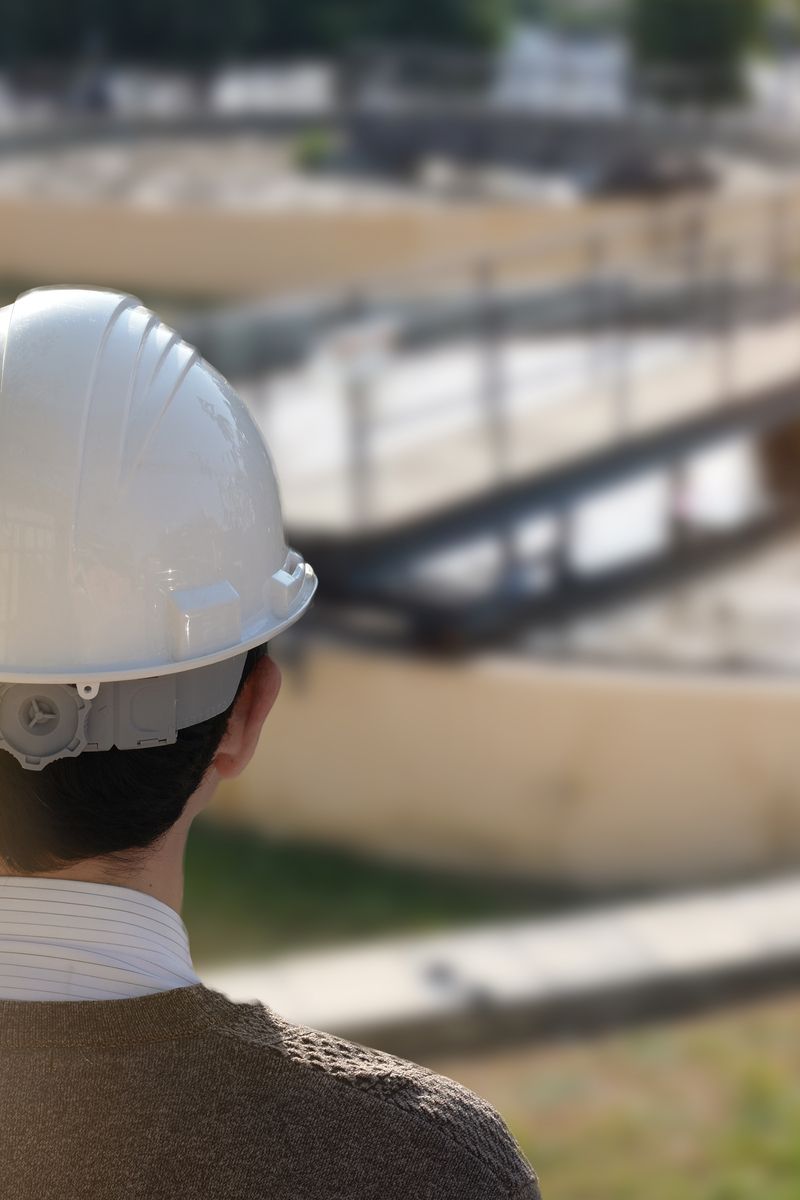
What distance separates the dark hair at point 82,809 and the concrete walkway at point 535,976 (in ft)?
8.82

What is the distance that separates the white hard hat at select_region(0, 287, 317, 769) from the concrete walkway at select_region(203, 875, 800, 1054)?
2557 mm

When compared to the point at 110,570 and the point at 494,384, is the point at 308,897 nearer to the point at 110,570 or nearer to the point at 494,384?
the point at 494,384

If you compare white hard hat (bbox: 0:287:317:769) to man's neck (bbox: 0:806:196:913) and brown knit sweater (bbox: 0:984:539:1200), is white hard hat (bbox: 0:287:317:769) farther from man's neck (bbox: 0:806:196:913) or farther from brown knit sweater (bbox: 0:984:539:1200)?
brown knit sweater (bbox: 0:984:539:1200)

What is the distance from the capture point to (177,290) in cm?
2148

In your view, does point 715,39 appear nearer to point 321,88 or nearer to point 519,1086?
point 321,88

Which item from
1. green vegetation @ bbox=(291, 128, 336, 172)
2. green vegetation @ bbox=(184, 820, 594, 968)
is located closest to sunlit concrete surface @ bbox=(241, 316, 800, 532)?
green vegetation @ bbox=(184, 820, 594, 968)

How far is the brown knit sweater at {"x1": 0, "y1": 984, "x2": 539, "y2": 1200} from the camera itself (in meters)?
1.21

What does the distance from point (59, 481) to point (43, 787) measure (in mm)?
287

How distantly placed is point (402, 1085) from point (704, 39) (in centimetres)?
2426

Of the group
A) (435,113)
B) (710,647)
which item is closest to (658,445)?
(710,647)

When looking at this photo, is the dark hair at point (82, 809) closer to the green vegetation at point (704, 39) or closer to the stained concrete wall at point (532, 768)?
the stained concrete wall at point (532, 768)

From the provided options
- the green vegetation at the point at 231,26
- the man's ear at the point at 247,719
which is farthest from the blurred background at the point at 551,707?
the green vegetation at the point at 231,26

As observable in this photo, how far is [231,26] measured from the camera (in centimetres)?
3200

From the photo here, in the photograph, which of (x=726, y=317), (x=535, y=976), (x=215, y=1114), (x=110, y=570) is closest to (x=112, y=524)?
(x=110, y=570)
